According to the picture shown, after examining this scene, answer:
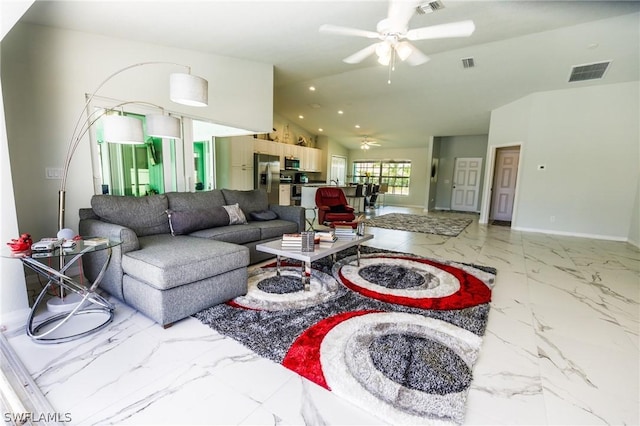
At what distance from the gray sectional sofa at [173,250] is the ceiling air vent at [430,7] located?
3.13 metres

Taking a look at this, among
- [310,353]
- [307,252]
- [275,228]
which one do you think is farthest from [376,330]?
[275,228]

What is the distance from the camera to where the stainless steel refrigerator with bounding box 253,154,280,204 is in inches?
286

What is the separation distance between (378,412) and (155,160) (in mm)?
3974

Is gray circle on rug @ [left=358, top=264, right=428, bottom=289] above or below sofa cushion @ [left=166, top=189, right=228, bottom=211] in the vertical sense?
below

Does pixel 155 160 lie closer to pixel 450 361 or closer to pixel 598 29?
pixel 450 361

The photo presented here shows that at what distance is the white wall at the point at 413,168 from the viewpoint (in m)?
10.9

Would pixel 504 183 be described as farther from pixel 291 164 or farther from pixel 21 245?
pixel 21 245

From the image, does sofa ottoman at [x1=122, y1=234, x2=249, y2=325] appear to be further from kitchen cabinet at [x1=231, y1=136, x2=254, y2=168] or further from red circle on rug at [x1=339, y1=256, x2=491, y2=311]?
kitchen cabinet at [x1=231, y1=136, x2=254, y2=168]

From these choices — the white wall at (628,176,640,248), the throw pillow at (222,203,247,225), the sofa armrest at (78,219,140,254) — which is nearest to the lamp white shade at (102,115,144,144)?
the sofa armrest at (78,219,140,254)

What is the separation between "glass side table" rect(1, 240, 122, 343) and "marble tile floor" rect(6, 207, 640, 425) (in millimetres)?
92

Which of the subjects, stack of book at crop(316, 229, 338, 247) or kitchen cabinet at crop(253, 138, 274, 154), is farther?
kitchen cabinet at crop(253, 138, 274, 154)

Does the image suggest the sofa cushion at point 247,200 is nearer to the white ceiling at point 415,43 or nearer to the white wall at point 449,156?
the white ceiling at point 415,43

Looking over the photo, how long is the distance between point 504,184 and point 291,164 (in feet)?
20.6

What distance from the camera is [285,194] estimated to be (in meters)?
8.50
